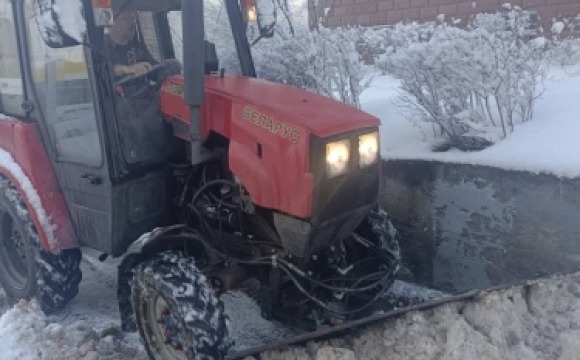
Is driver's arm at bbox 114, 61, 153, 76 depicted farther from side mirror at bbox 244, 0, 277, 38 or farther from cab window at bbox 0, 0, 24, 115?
cab window at bbox 0, 0, 24, 115

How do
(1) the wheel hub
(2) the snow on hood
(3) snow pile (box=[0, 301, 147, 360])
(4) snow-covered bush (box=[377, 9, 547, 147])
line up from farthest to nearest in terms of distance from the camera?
(4) snow-covered bush (box=[377, 9, 547, 147])
(2) the snow on hood
(3) snow pile (box=[0, 301, 147, 360])
(1) the wheel hub

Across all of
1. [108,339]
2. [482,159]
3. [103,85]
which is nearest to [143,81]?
[103,85]

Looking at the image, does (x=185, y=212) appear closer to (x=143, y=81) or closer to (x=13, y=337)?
(x=143, y=81)

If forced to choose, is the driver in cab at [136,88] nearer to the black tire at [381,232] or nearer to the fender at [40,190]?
the fender at [40,190]

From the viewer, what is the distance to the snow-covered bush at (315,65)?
573 centimetres

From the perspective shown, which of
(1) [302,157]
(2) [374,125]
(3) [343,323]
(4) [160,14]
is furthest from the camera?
(4) [160,14]

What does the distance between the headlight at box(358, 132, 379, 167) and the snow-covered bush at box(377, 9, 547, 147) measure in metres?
1.68

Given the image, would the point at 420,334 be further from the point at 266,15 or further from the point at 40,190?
the point at 40,190

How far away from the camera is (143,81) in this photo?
144 inches

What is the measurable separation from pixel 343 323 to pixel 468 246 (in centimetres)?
138

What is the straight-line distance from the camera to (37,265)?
4246mm

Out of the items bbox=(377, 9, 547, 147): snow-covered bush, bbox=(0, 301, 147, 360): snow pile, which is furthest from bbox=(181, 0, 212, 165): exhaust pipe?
bbox=(377, 9, 547, 147): snow-covered bush

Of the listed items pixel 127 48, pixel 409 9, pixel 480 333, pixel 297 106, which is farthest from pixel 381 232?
pixel 409 9

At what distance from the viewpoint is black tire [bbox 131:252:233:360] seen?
311 cm
